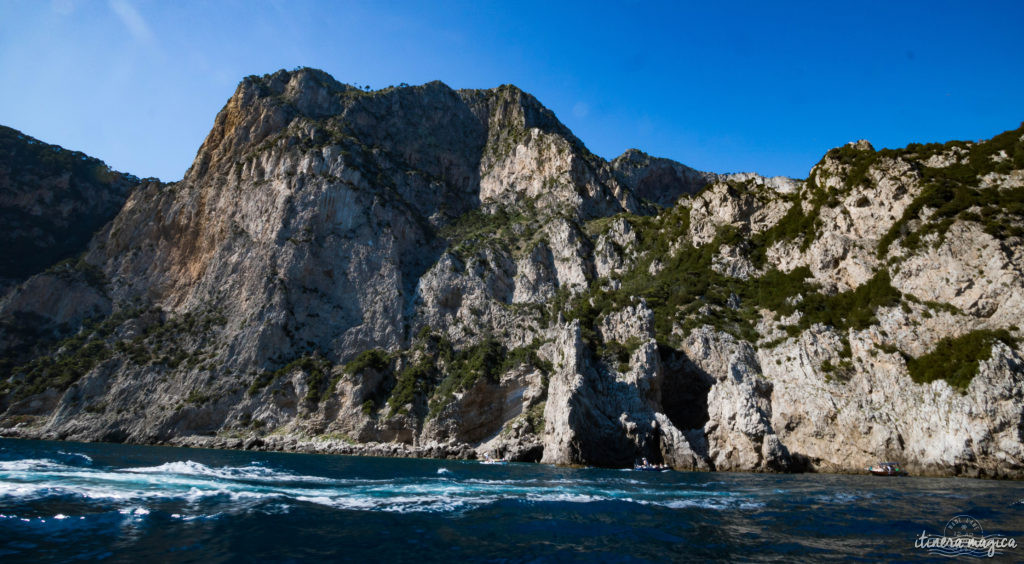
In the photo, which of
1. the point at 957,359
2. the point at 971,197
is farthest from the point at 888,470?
the point at 971,197

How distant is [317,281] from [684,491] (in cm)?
6648

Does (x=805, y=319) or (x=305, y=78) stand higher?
(x=305, y=78)

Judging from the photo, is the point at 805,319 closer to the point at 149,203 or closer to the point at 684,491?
the point at 684,491

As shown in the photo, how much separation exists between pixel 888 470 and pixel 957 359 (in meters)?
9.63

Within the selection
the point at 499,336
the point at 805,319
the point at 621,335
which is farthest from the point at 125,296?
the point at 805,319

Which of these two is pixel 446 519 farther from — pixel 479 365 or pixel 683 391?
pixel 479 365

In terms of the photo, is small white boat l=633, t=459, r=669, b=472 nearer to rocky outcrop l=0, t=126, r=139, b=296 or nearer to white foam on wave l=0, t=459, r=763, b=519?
white foam on wave l=0, t=459, r=763, b=519

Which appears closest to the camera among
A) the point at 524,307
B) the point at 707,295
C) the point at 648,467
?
the point at 648,467

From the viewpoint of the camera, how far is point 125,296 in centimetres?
8262

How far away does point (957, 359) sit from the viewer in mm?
36188

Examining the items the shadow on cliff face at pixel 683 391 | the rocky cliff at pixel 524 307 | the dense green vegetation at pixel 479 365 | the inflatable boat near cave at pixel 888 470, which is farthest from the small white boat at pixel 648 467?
the dense green vegetation at pixel 479 365

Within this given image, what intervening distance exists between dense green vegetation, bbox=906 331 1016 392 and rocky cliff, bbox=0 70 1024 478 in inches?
7.1

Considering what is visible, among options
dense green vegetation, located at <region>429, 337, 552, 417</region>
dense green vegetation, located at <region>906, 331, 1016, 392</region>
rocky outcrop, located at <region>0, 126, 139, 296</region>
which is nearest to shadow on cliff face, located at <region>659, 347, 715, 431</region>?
dense green vegetation, located at <region>429, 337, 552, 417</region>

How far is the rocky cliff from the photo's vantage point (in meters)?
39.8
